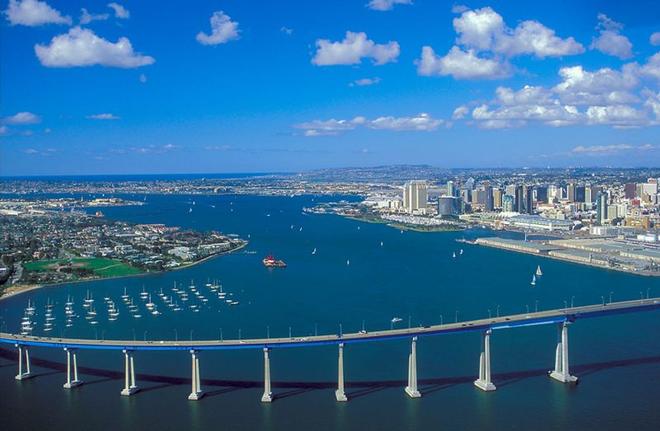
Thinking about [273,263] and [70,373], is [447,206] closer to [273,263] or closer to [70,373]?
[273,263]

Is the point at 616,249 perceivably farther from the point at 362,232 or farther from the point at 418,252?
the point at 362,232

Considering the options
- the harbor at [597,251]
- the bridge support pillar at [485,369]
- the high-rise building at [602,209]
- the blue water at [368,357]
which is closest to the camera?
the blue water at [368,357]

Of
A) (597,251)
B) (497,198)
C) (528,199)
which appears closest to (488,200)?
(497,198)

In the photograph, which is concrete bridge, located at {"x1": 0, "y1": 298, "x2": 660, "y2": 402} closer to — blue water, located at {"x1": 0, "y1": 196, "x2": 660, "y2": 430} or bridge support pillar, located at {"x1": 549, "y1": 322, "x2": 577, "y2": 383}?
bridge support pillar, located at {"x1": 549, "y1": 322, "x2": 577, "y2": 383}

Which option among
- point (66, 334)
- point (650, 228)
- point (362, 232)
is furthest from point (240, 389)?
point (650, 228)

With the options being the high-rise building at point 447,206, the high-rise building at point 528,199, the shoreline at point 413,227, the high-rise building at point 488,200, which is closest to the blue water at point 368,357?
the shoreline at point 413,227

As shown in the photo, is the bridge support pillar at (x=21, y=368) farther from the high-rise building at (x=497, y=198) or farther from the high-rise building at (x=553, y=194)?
the high-rise building at (x=553, y=194)
